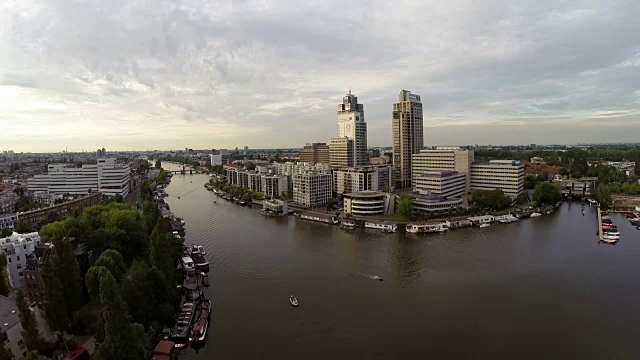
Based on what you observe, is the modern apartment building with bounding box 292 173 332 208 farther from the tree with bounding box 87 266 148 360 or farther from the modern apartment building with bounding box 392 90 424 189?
the tree with bounding box 87 266 148 360

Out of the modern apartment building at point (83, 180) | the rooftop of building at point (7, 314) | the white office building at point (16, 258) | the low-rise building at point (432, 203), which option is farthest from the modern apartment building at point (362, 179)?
the rooftop of building at point (7, 314)

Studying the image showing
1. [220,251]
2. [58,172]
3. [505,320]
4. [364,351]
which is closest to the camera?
[364,351]

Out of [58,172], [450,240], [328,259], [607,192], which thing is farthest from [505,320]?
[58,172]

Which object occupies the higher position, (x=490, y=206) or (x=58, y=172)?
(x=58, y=172)

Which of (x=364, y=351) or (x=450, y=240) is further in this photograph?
(x=450, y=240)

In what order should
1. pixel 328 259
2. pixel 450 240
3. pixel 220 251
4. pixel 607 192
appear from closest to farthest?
pixel 328 259 < pixel 220 251 < pixel 450 240 < pixel 607 192

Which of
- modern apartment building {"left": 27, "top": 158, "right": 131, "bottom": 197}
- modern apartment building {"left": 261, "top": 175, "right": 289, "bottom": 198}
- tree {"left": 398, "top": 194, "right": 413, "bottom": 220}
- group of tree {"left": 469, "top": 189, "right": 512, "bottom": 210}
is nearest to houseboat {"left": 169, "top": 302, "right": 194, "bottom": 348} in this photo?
tree {"left": 398, "top": 194, "right": 413, "bottom": 220}

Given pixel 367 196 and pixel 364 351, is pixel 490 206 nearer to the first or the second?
pixel 367 196
